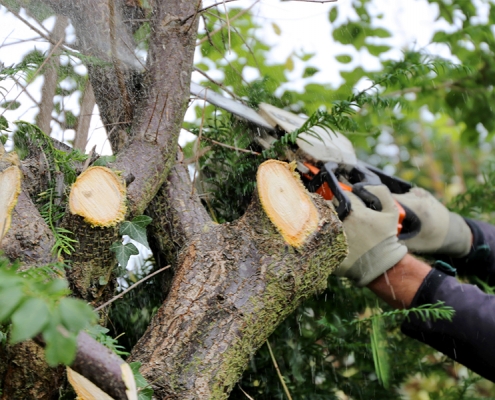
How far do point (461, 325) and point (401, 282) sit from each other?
24 cm

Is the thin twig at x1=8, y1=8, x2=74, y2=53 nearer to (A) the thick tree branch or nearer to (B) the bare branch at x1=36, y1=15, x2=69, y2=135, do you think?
(B) the bare branch at x1=36, y1=15, x2=69, y2=135

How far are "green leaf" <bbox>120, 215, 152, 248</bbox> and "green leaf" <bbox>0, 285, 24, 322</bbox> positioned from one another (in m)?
0.61

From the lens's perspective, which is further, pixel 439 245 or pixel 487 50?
pixel 487 50

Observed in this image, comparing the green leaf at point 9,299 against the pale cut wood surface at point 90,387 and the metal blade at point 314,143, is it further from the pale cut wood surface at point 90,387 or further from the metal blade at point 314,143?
the metal blade at point 314,143

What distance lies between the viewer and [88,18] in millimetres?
1549

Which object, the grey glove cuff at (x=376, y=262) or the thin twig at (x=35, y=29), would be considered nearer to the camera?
the thin twig at (x=35, y=29)

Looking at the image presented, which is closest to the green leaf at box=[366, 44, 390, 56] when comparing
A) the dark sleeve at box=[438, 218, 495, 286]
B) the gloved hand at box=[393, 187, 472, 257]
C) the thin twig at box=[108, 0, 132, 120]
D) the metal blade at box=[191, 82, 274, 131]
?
the gloved hand at box=[393, 187, 472, 257]

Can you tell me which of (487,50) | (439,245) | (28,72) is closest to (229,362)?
(28,72)

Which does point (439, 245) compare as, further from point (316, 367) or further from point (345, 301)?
point (316, 367)

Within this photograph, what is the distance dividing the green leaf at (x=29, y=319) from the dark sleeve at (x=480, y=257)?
78.0 inches

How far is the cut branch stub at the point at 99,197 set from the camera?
117cm

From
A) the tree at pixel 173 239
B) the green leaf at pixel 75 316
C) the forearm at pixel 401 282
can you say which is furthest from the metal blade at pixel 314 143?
the green leaf at pixel 75 316

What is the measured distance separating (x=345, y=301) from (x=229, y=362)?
901mm

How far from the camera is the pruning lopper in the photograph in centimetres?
A: 166
